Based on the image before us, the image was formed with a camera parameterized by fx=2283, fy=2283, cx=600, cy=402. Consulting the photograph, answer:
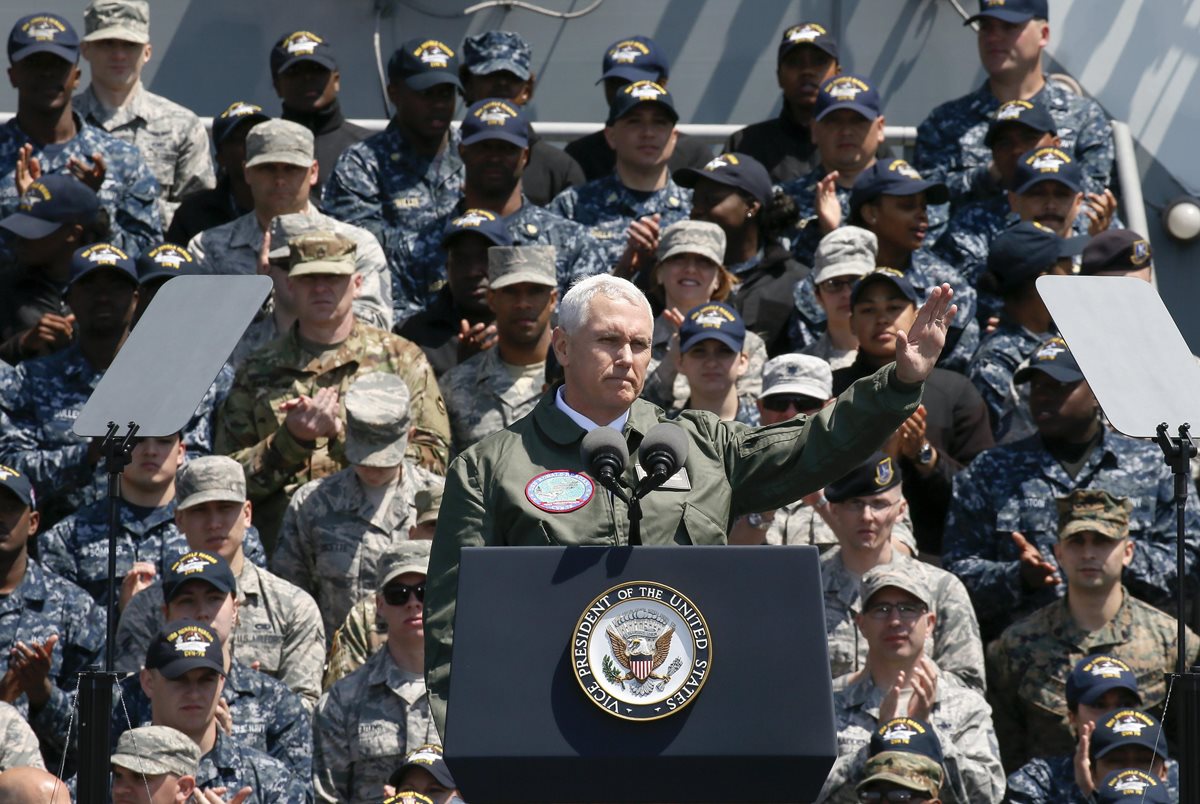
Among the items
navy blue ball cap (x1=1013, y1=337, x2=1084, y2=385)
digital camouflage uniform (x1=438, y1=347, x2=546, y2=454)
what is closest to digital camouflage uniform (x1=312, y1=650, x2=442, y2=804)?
digital camouflage uniform (x1=438, y1=347, x2=546, y2=454)

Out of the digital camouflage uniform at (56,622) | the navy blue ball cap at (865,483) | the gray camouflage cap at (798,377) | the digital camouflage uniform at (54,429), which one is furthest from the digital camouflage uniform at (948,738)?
the digital camouflage uniform at (54,429)

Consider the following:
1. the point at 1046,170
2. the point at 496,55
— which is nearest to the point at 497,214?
the point at 496,55

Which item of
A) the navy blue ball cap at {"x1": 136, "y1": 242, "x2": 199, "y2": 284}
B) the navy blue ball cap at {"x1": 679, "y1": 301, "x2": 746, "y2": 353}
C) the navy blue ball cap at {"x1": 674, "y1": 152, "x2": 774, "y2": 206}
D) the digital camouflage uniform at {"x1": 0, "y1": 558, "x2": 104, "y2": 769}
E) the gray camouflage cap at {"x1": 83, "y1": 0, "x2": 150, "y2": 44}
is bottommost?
the digital camouflage uniform at {"x1": 0, "y1": 558, "x2": 104, "y2": 769}

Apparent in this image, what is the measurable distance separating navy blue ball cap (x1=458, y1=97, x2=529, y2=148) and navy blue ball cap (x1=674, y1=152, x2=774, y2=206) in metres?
0.68

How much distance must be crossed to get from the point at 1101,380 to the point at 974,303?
437 cm

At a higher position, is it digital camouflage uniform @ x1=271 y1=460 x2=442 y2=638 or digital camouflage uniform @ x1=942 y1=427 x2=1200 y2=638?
digital camouflage uniform @ x1=942 y1=427 x2=1200 y2=638

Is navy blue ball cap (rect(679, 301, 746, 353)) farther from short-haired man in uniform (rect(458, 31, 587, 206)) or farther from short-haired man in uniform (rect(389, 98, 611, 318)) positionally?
short-haired man in uniform (rect(458, 31, 587, 206))

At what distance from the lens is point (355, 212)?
9.84m

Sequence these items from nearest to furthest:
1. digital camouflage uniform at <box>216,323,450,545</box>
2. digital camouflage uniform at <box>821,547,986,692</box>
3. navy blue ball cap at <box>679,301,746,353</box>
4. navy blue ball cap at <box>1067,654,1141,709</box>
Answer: navy blue ball cap at <box>1067,654,1141,709</box>, digital camouflage uniform at <box>821,547,986,692</box>, navy blue ball cap at <box>679,301,746,353</box>, digital camouflage uniform at <box>216,323,450,545</box>

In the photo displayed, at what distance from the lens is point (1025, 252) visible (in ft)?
29.4

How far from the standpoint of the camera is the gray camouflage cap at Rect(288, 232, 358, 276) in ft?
27.8

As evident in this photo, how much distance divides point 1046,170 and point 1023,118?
53 centimetres

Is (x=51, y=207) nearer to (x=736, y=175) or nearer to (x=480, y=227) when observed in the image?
(x=480, y=227)

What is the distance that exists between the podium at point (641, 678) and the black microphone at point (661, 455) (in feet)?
0.43
